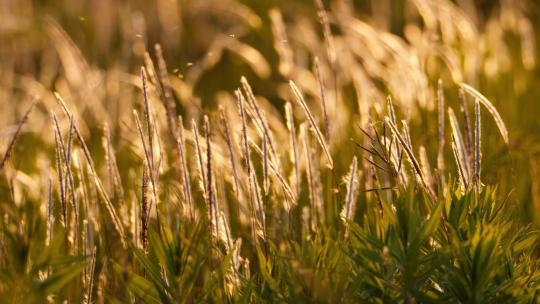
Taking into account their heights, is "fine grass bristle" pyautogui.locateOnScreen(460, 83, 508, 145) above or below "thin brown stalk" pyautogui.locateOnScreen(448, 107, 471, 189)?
above

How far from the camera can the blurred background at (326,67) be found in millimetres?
2377

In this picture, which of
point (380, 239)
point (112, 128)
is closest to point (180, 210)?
point (380, 239)

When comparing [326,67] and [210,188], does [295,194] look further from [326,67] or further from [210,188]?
[326,67]

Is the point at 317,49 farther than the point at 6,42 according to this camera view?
No

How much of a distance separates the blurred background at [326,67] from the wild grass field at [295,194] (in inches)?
0.6

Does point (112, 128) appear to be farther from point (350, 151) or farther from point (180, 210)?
point (180, 210)

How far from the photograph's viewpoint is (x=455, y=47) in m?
3.64

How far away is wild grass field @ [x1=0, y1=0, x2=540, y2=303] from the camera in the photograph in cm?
129

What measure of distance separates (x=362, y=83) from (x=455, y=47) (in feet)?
4.23

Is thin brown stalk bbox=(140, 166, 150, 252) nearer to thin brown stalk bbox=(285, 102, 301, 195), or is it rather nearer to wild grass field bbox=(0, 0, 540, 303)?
wild grass field bbox=(0, 0, 540, 303)

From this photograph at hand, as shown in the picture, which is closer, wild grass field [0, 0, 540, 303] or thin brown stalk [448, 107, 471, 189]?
wild grass field [0, 0, 540, 303]

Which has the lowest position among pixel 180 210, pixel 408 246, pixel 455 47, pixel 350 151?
pixel 408 246

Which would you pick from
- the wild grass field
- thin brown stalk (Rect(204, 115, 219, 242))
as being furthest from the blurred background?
thin brown stalk (Rect(204, 115, 219, 242))

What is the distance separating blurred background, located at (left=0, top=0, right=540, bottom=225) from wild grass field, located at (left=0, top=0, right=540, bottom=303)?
2 centimetres
